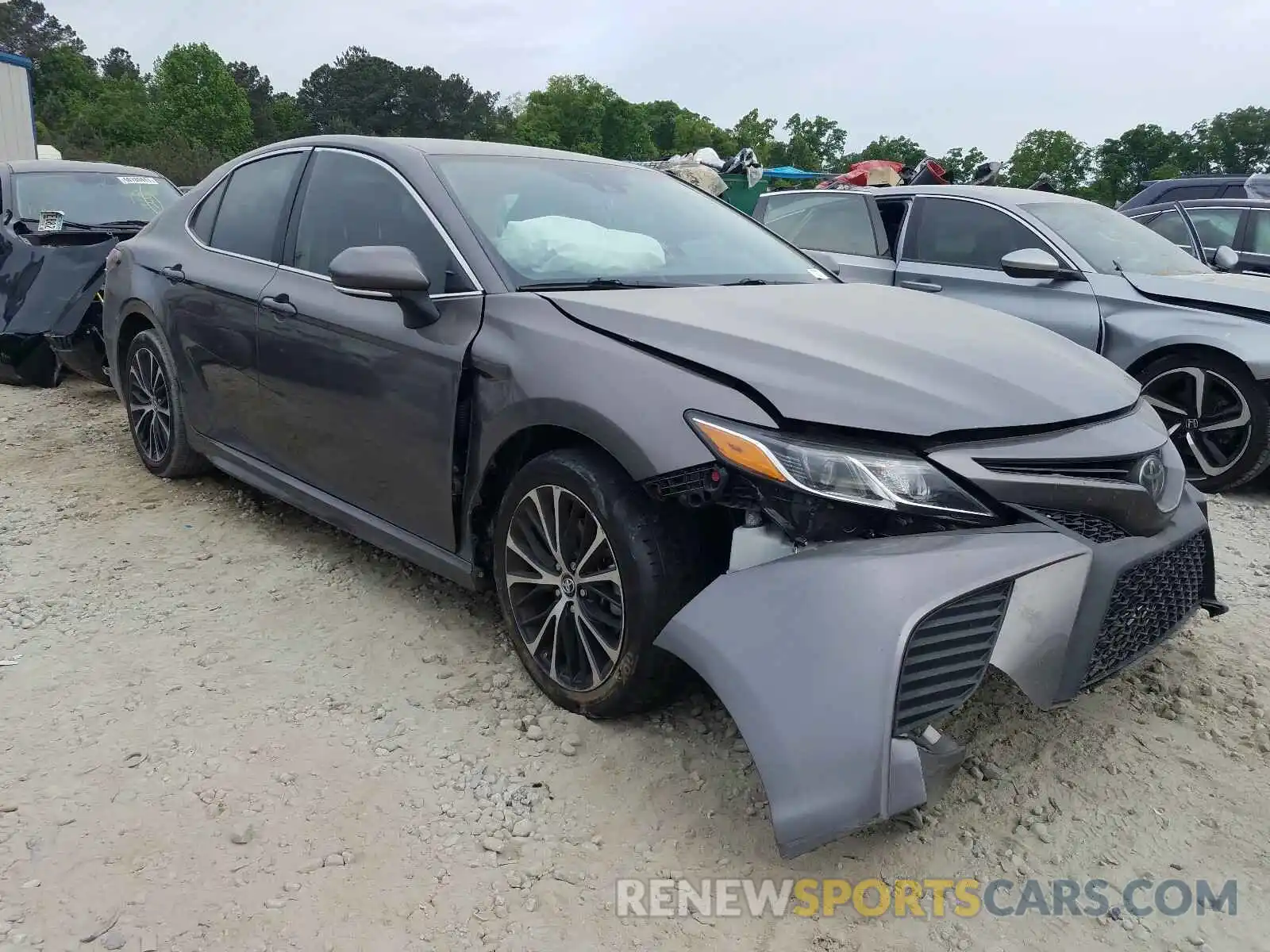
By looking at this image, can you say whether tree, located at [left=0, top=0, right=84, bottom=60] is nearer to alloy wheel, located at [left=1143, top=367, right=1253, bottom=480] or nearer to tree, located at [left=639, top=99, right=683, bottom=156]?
tree, located at [left=639, top=99, right=683, bottom=156]

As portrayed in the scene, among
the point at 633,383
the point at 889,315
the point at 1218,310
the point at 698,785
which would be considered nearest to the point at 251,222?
the point at 633,383

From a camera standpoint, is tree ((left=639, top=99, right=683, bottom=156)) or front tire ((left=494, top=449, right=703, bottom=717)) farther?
tree ((left=639, top=99, right=683, bottom=156))

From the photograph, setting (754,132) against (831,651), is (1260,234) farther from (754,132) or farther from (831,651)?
(754,132)

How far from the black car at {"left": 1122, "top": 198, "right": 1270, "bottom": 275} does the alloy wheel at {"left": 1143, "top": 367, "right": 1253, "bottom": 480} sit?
308 cm

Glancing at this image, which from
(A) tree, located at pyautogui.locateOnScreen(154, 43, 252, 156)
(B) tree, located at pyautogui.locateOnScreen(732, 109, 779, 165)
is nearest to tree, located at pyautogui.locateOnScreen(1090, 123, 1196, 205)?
(B) tree, located at pyautogui.locateOnScreen(732, 109, 779, 165)

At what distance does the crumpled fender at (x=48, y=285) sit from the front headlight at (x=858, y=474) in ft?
18.1

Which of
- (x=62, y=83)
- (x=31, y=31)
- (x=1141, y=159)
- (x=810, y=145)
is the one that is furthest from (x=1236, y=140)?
(x=31, y=31)

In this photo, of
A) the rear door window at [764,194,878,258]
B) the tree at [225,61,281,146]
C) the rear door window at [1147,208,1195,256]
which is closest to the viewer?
the rear door window at [764,194,878,258]

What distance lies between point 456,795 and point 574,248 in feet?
5.36

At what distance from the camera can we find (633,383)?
7.57 feet

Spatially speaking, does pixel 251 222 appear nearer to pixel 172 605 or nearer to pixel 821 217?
pixel 172 605

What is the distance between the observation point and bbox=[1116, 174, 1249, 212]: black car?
376 inches

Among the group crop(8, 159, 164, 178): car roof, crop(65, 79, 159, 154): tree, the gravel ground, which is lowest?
the gravel ground

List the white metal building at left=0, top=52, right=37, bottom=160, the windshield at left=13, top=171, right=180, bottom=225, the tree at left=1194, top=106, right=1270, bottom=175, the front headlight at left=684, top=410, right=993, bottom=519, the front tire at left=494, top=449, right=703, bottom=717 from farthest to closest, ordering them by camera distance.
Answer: the tree at left=1194, top=106, right=1270, bottom=175 → the white metal building at left=0, top=52, right=37, bottom=160 → the windshield at left=13, top=171, right=180, bottom=225 → the front tire at left=494, top=449, right=703, bottom=717 → the front headlight at left=684, top=410, right=993, bottom=519
